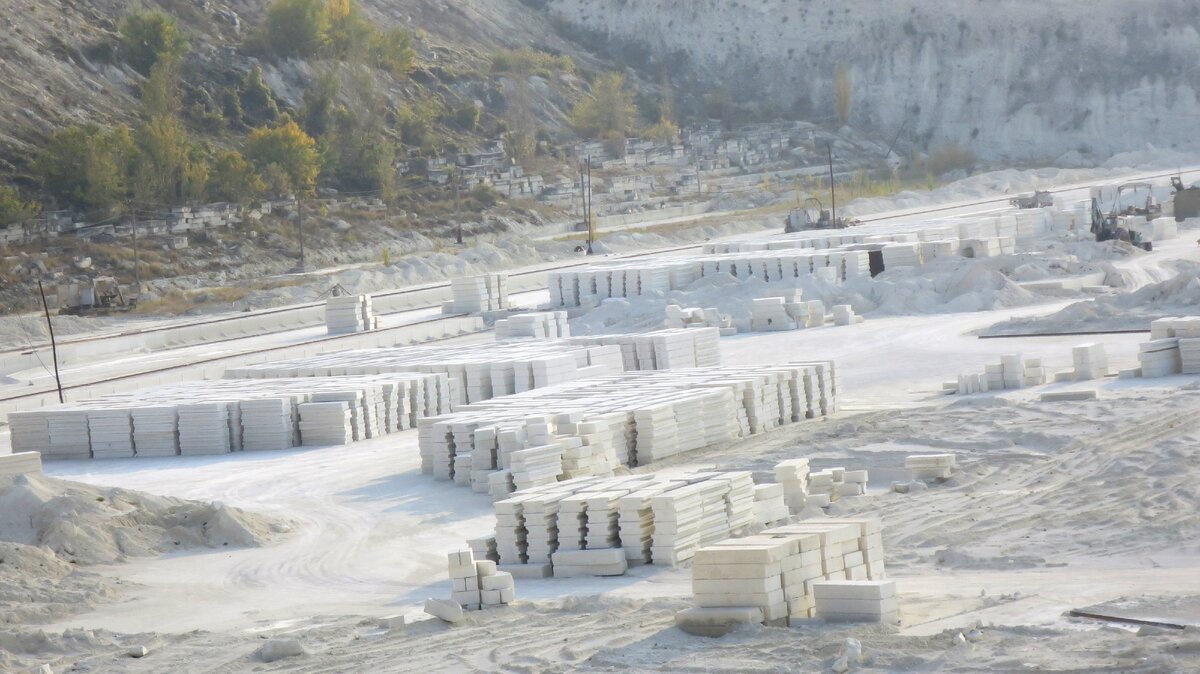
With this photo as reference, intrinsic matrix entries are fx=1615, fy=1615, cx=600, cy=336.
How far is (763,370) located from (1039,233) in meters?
23.6

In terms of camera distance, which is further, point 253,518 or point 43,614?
point 253,518

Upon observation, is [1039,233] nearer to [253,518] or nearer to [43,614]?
[253,518]

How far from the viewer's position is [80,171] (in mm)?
45250

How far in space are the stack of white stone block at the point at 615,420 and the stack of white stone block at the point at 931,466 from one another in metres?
2.85

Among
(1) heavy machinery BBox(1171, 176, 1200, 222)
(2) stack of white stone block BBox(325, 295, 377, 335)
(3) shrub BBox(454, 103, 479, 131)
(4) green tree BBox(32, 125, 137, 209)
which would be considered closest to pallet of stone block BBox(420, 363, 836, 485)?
(2) stack of white stone block BBox(325, 295, 377, 335)

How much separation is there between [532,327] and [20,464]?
42.4ft

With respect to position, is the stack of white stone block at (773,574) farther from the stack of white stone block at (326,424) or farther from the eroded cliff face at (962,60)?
the eroded cliff face at (962,60)

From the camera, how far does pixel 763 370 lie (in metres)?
18.8

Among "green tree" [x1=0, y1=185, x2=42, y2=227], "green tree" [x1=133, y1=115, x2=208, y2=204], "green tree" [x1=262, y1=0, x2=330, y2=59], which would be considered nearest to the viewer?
"green tree" [x1=0, y1=185, x2=42, y2=227]

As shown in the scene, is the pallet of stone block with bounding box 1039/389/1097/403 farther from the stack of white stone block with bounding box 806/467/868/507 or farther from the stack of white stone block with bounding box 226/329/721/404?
the stack of white stone block with bounding box 226/329/721/404

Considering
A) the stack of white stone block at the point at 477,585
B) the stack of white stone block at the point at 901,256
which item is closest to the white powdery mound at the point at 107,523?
the stack of white stone block at the point at 477,585

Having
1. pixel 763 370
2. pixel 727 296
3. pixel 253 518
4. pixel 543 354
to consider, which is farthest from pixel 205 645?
pixel 727 296

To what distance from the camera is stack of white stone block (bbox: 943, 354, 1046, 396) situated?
19.3 m

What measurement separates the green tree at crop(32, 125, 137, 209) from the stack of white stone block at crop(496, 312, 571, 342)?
21.2 meters
